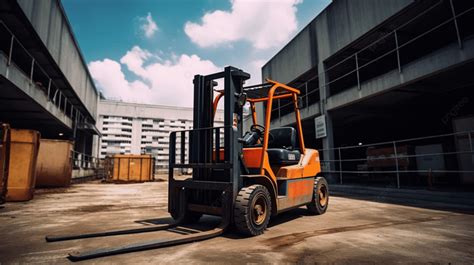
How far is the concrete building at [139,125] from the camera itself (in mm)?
60656

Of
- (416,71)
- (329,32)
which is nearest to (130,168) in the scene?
(329,32)

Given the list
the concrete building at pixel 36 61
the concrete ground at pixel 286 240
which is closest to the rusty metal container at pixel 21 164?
the concrete ground at pixel 286 240

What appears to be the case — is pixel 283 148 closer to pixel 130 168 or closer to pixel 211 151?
pixel 211 151

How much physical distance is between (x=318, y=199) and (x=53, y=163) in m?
12.9

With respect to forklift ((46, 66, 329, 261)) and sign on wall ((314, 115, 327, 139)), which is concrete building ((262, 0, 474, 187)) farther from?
forklift ((46, 66, 329, 261))

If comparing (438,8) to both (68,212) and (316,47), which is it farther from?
(68,212)

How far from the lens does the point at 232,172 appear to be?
14.0ft

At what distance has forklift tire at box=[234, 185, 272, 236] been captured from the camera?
3.98 m

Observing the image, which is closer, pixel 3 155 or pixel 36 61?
pixel 3 155

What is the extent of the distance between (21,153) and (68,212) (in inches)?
134

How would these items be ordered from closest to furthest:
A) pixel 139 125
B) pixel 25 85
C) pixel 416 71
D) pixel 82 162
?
pixel 416 71, pixel 25 85, pixel 82 162, pixel 139 125

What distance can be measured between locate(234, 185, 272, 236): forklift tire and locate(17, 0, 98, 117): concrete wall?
40.5ft

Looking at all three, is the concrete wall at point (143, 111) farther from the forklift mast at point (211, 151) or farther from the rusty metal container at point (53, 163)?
the forklift mast at point (211, 151)

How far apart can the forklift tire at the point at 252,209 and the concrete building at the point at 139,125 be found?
53.9 meters
